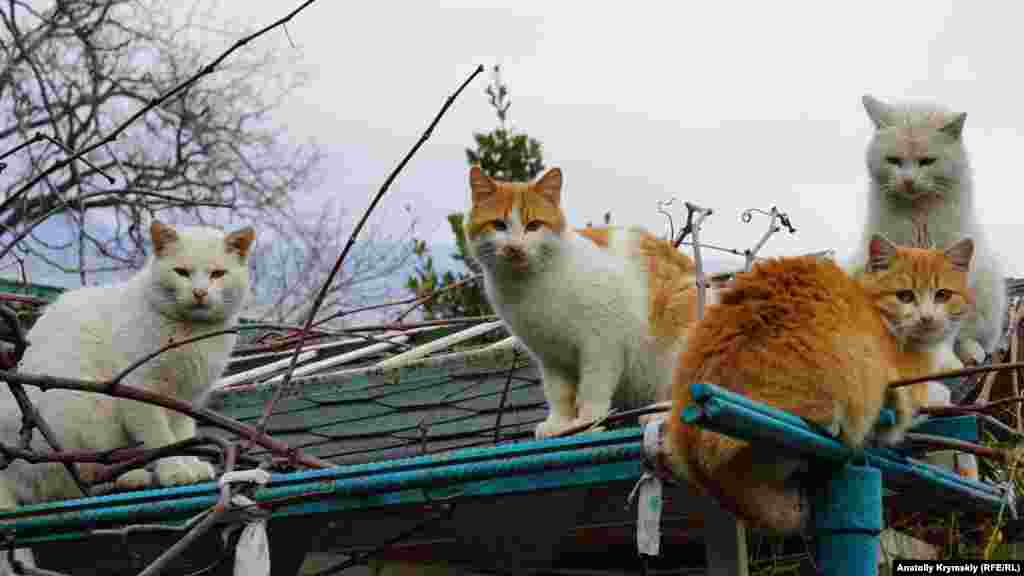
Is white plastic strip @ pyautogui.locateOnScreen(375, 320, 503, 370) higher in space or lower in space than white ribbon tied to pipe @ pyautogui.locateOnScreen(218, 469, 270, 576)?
lower

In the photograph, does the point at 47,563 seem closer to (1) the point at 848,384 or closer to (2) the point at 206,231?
(2) the point at 206,231

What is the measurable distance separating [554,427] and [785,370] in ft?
3.93

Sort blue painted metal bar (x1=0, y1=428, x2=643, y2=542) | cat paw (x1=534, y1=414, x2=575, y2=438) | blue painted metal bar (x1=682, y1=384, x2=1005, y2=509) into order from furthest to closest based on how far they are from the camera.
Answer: cat paw (x1=534, y1=414, x2=575, y2=438) < blue painted metal bar (x1=0, y1=428, x2=643, y2=542) < blue painted metal bar (x1=682, y1=384, x2=1005, y2=509)

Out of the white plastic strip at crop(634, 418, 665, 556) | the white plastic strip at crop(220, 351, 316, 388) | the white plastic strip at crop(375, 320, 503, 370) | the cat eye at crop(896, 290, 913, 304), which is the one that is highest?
the cat eye at crop(896, 290, 913, 304)

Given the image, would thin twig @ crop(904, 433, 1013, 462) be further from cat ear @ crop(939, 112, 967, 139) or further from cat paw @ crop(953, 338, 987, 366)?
cat ear @ crop(939, 112, 967, 139)

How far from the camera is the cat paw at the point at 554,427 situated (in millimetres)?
3562

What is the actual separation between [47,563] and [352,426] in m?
1.16

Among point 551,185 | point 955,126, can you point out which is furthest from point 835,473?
point 955,126

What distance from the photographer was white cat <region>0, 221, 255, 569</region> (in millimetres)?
4090

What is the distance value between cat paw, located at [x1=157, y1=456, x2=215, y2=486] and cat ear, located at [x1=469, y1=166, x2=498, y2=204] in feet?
4.04

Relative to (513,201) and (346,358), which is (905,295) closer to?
(513,201)

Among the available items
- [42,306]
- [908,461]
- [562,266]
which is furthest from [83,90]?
[908,461]

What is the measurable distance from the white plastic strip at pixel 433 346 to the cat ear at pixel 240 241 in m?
0.88

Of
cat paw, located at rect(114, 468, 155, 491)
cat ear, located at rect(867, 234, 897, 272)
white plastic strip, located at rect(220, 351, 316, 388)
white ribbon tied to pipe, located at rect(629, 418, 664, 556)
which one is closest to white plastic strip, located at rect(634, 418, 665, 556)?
white ribbon tied to pipe, located at rect(629, 418, 664, 556)
